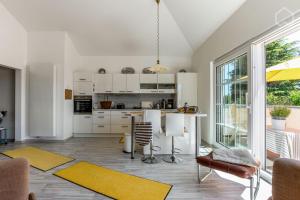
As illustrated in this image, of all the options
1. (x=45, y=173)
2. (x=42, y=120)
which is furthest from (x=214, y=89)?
(x=42, y=120)

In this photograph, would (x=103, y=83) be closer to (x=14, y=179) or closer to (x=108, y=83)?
(x=108, y=83)

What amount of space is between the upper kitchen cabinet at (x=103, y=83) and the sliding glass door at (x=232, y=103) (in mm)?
3277

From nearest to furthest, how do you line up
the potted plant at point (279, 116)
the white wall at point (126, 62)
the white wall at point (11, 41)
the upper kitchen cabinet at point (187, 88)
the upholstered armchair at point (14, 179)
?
the upholstered armchair at point (14, 179) → the potted plant at point (279, 116) → the white wall at point (11, 41) → the upper kitchen cabinet at point (187, 88) → the white wall at point (126, 62)

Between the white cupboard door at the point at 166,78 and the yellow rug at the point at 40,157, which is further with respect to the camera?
the white cupboard door at the point at 166,78

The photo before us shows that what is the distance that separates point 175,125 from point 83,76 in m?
3.75

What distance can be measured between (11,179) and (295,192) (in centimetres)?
198

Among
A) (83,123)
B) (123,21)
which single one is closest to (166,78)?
(123,21)

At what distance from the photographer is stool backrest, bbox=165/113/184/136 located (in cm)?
330

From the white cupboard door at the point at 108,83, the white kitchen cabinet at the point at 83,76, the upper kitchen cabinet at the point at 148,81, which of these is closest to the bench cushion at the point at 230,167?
the upper kitchen cabinet at the point at 148,81

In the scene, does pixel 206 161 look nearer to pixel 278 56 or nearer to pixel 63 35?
pixel 278 56

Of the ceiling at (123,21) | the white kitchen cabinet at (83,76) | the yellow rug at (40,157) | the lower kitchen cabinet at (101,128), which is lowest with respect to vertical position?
the yellow rug at (40,157)

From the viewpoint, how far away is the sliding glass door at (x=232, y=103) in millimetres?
3314

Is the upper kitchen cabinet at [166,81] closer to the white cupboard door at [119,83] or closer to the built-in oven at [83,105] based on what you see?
the white cupboard door at [119,83]

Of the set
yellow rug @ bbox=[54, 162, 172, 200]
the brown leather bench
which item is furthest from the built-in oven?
the brown leather bench
